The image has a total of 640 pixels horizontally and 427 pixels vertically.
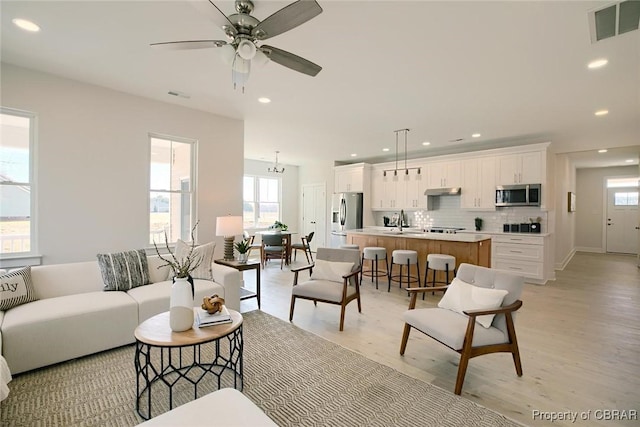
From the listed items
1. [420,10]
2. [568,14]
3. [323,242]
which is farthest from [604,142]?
[323,242]

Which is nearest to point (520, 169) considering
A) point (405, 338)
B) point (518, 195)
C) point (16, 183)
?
point (518, 195)

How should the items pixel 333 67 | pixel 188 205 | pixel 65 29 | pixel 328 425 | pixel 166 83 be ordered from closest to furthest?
pixel 328 425, pixel 65 29, pixel 333 67, pixel 166 83, pixel 188 205

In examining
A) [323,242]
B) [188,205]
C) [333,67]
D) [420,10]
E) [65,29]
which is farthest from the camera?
[323,242]

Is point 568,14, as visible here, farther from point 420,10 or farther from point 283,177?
point 283,177

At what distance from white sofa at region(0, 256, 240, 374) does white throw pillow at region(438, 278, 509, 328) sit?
2.45m

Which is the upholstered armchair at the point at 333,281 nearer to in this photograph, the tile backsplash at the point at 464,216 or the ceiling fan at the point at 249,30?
the ceiling fan at the point at 249,30

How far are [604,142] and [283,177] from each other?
7897 millimetres

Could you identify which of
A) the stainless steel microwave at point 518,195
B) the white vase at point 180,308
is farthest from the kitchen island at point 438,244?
the white vase at point 180,308

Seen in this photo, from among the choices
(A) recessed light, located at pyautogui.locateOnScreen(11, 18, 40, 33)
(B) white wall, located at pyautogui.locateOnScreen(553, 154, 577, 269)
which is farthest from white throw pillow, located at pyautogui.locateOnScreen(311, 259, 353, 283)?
(B) white wall, located at pyautogui.locateOnScreen(553, 154, 577, 269)

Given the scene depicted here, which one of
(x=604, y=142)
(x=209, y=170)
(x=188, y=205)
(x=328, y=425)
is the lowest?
(x=328, y=425)

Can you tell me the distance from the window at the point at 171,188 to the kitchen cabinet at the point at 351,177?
463 centimetres

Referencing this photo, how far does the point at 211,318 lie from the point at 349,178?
→ 6.70 metres

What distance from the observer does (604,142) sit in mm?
6059

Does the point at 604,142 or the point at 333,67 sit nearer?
the point at 333,67
